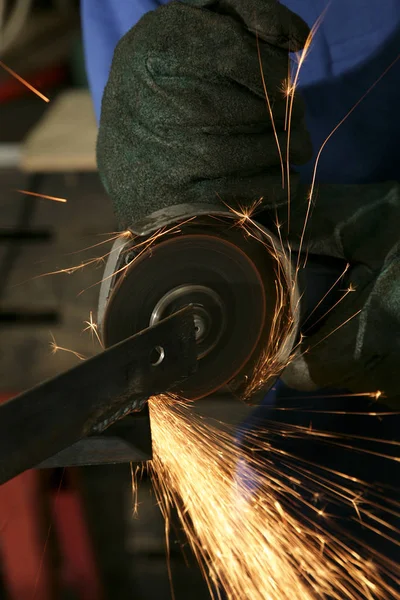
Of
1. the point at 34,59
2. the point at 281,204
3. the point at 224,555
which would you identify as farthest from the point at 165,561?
the point at 34,59

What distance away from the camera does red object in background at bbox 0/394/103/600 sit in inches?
55.1

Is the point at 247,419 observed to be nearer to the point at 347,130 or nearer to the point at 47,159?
the point at 347,130

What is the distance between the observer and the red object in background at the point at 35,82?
2.79m

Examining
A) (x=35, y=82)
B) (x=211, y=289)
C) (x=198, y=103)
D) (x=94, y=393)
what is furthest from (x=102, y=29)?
(x=35, y=82)

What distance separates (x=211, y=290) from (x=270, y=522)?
0.49 m

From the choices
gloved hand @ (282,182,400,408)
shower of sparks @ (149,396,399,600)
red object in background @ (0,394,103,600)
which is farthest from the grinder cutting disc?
red object in background @ (0,394,103,600)

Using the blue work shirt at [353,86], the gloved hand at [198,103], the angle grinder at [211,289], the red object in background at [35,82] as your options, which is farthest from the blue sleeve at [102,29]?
the red object in background at [35,82]

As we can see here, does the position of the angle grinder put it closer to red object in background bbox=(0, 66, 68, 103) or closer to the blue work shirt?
the blue work shirt

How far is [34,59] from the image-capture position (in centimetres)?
269

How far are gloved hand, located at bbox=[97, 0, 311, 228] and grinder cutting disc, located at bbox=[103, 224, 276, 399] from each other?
0.20 feet

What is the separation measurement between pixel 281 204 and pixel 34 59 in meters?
2.29

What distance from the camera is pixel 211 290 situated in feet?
2.22

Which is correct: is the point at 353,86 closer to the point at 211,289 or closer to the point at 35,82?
the point at 211,289

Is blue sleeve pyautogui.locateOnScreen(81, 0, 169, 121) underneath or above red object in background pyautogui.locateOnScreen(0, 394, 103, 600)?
above
